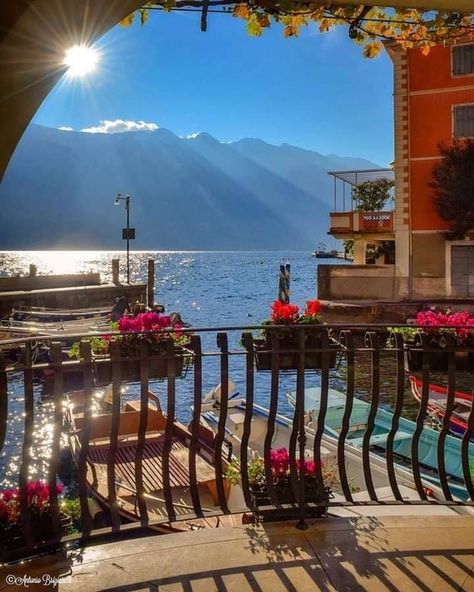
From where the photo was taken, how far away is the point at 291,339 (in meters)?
3.41

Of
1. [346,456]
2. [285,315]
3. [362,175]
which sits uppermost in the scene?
[362,175]

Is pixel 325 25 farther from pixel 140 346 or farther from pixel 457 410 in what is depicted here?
pixel 457 410

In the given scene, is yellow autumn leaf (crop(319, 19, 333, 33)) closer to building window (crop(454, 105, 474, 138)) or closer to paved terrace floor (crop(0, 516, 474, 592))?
paved terrace floor (crop(0, 516, 474, 592))

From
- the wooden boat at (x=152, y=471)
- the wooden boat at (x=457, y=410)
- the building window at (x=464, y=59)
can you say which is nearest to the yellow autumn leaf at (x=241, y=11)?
the wooden boat at (x=152, y=471)

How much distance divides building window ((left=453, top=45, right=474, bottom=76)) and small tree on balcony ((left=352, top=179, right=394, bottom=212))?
7200 mm

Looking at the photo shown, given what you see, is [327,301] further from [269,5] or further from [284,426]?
[269,5]

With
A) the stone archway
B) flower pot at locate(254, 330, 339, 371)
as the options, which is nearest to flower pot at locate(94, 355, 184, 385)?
flower pot at locate(254, 330, 339, 371)

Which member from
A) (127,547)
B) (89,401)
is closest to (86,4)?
(89,401)

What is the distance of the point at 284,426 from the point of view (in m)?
10.5

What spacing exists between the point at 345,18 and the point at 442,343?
2.24 meters

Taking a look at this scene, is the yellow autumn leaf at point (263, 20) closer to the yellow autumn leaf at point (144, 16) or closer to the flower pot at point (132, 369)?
the yellow autumn leaf at point (144, 16)

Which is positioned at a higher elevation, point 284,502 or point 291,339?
point 291,339

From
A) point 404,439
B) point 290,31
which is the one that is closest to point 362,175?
point 404,439

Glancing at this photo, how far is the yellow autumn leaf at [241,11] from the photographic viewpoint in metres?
3.27
